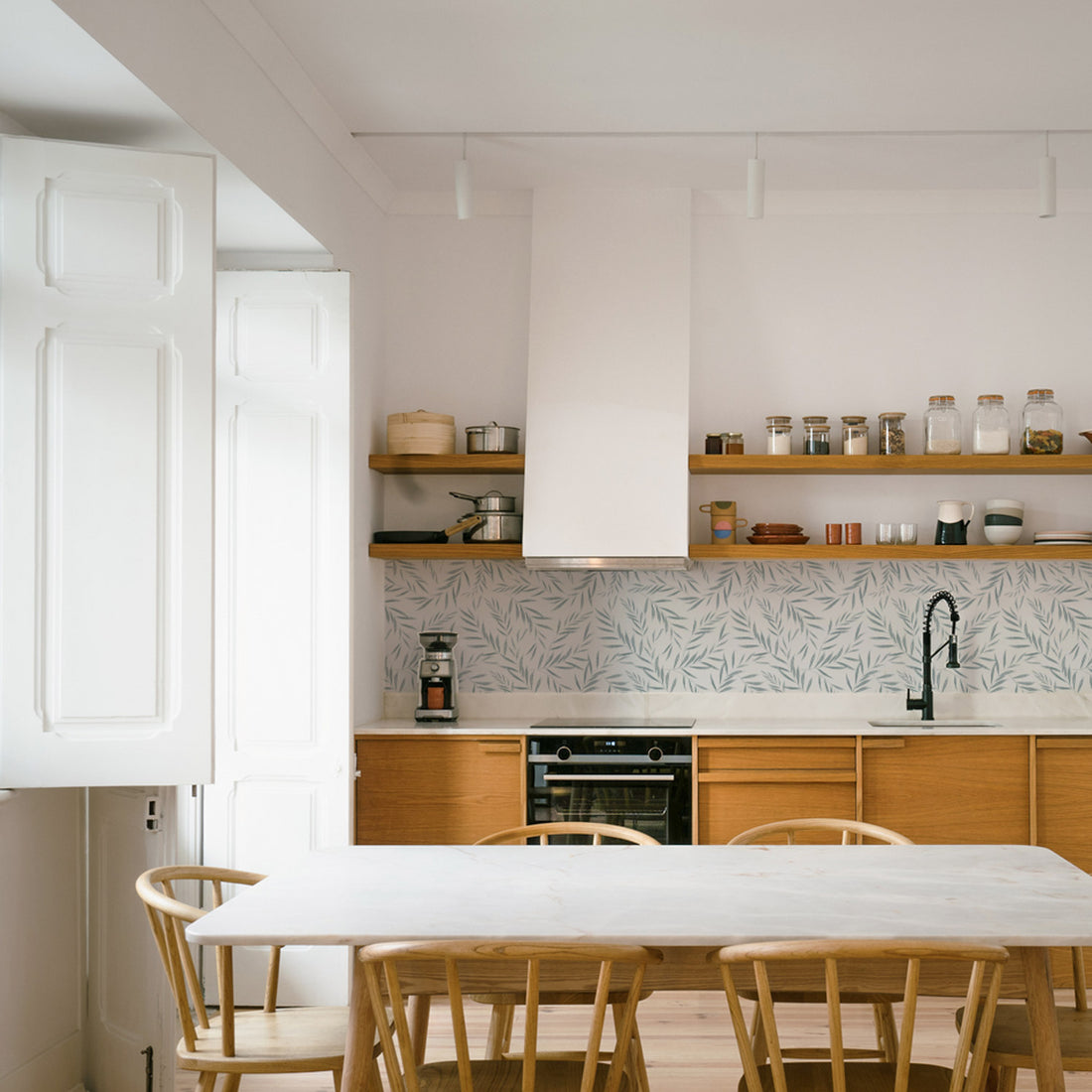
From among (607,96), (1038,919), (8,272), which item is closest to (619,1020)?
(1038,919)

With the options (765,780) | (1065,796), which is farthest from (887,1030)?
(1065,796)

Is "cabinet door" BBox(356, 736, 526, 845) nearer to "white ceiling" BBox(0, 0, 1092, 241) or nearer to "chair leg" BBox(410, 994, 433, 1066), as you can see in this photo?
"chair leg" BBox(410, 994, 433, 1066)

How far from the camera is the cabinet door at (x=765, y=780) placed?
421cm

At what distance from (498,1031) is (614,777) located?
1.51m

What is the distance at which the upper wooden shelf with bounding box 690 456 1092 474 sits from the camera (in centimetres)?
444

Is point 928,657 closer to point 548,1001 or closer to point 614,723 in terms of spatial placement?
point 614,723

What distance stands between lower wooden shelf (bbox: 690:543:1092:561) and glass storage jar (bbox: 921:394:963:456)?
1.32 feet

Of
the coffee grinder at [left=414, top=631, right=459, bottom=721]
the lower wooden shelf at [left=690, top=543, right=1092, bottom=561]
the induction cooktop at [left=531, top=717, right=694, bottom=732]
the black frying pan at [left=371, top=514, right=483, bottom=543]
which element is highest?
the black frying pan at [left=371, top=514, right=483, bottom=543]

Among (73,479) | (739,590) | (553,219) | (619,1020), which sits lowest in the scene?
(619,1020)

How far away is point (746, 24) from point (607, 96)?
65 centimetres

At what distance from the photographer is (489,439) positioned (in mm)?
4594

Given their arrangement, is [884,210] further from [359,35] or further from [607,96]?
[359,35]

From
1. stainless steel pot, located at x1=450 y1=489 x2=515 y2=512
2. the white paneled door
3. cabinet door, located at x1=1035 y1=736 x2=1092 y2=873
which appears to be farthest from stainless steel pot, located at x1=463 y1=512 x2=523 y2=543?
cabinet door, located at x1=1035 y1=736 x2=1092 y2=873

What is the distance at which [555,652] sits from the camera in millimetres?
4797
